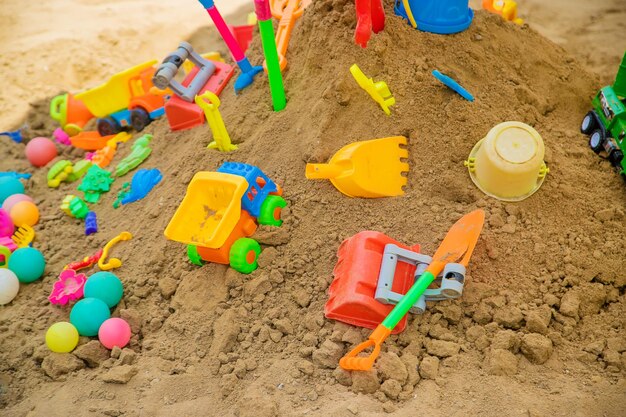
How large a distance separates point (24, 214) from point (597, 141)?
95.9 inches

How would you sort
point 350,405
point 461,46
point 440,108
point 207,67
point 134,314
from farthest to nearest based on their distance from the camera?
point 207,67 → point 461,46 → point 440,108 → point 134,314 → point 350,405

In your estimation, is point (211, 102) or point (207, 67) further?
point (207, 67)

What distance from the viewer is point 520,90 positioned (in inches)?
90.5

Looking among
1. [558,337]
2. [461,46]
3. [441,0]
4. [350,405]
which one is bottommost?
[558,337]

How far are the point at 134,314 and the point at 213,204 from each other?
1.52 feet

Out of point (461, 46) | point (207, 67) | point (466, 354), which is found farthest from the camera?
point (207, 67)

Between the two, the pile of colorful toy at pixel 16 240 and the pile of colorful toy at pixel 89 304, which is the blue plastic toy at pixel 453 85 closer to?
the pile of colorful toy at pixel 89 304

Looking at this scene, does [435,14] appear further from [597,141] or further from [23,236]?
[23,236]

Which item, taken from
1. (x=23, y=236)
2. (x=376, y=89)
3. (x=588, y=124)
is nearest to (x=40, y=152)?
(x=23, y=236)

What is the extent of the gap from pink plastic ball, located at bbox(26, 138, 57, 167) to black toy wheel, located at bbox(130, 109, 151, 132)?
47cm

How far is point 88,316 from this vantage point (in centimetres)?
192

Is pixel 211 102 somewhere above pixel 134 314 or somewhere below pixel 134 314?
above

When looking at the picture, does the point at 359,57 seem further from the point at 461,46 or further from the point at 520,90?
A: the point at 520,90

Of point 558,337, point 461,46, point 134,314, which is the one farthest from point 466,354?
point 461,46
